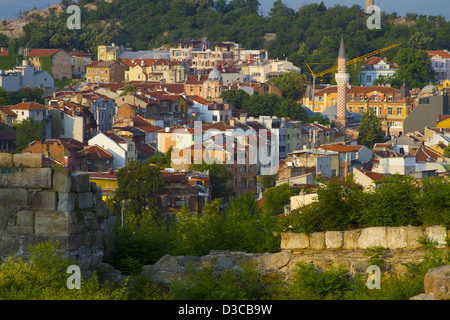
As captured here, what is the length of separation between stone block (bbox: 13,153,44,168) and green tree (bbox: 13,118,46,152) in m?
37.1

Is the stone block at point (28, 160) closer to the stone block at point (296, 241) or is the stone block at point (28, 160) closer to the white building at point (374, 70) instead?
the stone block at point (296, 241)

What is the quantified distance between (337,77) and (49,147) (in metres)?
32.0

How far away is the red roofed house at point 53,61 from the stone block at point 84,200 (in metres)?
72.7

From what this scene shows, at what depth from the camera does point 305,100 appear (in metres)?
74.4

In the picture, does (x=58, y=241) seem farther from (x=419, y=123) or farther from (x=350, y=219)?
(x=419, y=123)

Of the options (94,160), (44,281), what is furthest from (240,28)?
(44,281)

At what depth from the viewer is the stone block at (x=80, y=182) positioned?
6.79 metres

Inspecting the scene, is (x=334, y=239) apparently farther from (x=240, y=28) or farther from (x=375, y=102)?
(x=240, y=28)

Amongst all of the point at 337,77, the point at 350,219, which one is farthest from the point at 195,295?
the point at 337,77

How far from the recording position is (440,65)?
89750 millimetres

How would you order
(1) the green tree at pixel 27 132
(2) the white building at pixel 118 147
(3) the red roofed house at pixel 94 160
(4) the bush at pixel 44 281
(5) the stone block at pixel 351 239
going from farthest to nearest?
(1) the green tree at pixel 27 132, (2) the white building at pixel 118 147, (3) the red roofed house at pixel 94 160, (5) the stone block at pixel 351 239, (4) the bush at pixel 44 281

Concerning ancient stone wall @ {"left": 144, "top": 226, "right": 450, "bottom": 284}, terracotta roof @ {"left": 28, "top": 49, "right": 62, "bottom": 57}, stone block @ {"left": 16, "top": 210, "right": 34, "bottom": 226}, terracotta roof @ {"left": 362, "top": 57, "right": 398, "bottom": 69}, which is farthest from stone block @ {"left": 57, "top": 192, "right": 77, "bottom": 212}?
terracotta roof @ {"left": 362, "top": 57, "right": 398, "bottom": 69}

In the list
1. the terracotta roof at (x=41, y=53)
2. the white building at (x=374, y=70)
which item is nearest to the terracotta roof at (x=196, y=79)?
the terracotta roof at (x=41, y=53)

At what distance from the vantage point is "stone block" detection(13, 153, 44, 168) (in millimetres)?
6762
